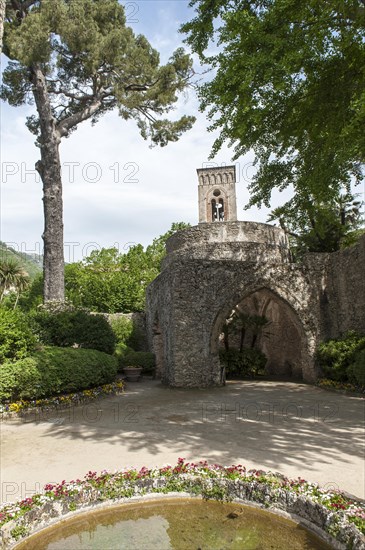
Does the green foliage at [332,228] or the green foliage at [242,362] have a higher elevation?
the green foliage at [332,228]

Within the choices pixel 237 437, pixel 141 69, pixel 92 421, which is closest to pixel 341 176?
pixel 237 437

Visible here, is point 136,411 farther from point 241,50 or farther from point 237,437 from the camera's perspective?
point 241,50

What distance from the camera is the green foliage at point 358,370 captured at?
35.8 feet

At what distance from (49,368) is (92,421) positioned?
250 centimetres

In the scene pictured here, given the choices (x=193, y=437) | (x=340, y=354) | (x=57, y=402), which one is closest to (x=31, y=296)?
(x=57, y=402)

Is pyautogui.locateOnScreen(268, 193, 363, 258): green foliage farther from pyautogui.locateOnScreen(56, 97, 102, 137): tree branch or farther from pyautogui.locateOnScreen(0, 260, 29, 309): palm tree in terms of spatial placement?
pyautogui.locateOnScreen(0, 260, 29, 309): palm tree

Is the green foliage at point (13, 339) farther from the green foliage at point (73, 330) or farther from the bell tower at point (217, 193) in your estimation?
the bell tower at point (217, 193)

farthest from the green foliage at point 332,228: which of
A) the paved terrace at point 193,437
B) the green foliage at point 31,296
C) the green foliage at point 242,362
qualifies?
the green foliage at point 31,296

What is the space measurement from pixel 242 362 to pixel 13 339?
31.0 feet

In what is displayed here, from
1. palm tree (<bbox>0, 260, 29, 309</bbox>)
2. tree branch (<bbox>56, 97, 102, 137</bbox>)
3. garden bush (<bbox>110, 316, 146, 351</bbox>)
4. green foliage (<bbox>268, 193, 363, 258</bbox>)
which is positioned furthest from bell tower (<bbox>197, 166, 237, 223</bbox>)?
tree branch (<bbox>56, 97, 102, 137</bbox>)

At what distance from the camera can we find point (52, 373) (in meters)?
10.2

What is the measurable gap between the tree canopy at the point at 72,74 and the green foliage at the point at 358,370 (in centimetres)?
1189

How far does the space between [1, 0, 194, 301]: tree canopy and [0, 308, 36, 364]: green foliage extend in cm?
567

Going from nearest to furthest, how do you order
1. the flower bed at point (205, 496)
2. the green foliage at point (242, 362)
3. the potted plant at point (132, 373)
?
the flower bed at point (205, 496), the potted plant at point (132, 373), the green foliage at point (242, 362)
